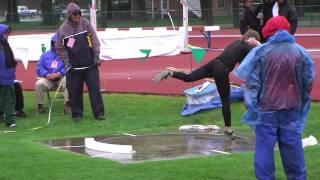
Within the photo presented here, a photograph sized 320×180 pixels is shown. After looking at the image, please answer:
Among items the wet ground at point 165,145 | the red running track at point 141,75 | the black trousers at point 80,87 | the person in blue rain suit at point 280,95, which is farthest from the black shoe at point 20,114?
the person in blue rain suit at point 280,95

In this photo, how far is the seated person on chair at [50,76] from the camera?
480 inches

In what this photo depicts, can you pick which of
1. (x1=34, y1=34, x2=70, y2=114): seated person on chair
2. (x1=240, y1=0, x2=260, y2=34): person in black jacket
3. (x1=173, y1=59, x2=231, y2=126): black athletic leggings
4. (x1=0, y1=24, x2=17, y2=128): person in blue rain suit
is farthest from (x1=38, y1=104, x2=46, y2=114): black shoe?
(x1=240, y1=0, x2=260, y2=34): person in black jacket

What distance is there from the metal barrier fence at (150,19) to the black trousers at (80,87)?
22.5m

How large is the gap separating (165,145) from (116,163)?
145 centimetres

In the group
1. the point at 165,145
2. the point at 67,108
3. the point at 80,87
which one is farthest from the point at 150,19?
the point at 165,145

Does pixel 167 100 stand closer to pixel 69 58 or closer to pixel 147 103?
pixel 147 103

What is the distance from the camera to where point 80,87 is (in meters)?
11.4

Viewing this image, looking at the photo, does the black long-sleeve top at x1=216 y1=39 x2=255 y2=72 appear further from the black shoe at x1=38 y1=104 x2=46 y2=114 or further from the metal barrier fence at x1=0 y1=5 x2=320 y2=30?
the metal barrier fence at x1=0 y1=5 x2=320 y2=30

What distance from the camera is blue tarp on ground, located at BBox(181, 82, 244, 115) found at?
38.0 feet

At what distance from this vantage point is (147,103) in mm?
12695

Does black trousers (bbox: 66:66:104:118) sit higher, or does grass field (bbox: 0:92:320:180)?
black trousers (bbox: 66:66:104:118)

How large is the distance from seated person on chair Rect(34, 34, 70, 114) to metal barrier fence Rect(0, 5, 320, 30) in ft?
70.0

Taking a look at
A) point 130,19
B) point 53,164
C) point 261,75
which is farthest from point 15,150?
point 130,19

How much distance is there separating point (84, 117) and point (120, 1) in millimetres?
40299
